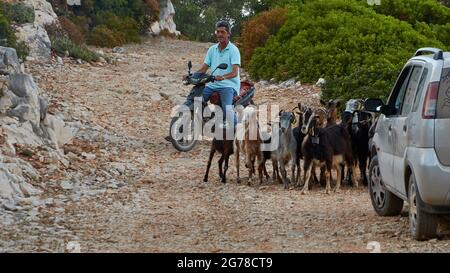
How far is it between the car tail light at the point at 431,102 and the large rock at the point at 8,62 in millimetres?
8498

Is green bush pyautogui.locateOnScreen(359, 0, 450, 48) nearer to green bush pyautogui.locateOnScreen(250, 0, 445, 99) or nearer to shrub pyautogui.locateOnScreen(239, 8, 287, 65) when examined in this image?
green bush pyautogui.locateOnScreen(250, 0, 445, 99)

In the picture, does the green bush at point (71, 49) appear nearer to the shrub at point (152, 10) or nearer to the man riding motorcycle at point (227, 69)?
the shrub at point (152, 10)

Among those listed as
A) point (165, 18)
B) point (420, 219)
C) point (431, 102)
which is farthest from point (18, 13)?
point (431, 102)

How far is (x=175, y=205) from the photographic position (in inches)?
444

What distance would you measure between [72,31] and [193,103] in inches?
630

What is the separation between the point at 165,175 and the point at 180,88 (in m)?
9.69

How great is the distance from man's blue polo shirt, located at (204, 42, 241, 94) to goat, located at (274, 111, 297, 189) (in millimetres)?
1502

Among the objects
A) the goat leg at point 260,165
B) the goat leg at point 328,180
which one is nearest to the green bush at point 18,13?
the goat leg at point 260,165

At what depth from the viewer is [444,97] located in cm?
775

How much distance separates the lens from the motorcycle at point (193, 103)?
14719 mm

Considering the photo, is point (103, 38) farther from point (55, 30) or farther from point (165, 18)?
point (165, 18)

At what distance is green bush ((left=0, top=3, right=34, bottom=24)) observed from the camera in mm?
25141

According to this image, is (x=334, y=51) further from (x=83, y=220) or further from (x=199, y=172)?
(x=83, y=220)
